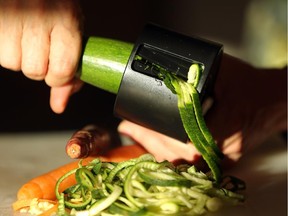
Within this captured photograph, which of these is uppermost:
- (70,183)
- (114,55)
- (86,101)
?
(114,55)

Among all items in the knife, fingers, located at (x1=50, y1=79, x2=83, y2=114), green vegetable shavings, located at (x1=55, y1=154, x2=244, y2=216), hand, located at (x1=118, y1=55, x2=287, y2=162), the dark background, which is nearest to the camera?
green vegetable shavings, located at (x1=55, y1=154, x2=244, y2=216)

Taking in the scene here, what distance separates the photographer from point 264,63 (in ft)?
8.04

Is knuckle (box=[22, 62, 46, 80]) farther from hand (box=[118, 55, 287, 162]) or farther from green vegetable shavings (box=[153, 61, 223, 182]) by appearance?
hand (box=[118, 55, 287, 162])

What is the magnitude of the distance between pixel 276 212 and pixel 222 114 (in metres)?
0.33

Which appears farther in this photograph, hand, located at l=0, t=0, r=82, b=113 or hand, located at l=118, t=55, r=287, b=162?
hand, located at l=118, t=55, r=287, b=162

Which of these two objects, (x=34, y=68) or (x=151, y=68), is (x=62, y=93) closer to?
(x=34, y=68)

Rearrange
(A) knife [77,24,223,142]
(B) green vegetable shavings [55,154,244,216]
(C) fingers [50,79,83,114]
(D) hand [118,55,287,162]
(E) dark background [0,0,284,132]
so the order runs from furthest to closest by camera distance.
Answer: (E) dark background [0,0,284,132] < (D) hand [118,55,287,162] < (C) fingers [50,79,83,114] < (A) knife [77,24,223,142] < (B) green vegetable shavings [55,154,244,216]

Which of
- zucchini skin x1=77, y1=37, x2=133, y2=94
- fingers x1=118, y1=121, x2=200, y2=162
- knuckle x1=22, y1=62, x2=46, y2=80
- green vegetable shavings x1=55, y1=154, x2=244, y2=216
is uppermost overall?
zucchini skin x1=77, y1=37, x2=133, y2=94

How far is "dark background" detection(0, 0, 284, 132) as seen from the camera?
178 centimetres

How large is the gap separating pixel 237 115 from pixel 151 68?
1.56 ft

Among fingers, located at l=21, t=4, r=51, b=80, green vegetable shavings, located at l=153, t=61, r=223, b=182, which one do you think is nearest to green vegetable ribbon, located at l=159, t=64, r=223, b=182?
green vegetable shavings, located at l=153, t=61, r=223, b=182

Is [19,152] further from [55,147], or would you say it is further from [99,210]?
[99,210]

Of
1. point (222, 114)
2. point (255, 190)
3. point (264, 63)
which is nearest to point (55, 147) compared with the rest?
point (222, 114)

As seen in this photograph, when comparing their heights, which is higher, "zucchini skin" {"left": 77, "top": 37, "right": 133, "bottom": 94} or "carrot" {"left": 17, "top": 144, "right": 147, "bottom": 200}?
"zucchini skin" {"left": 77, "top": 37, "right": 133, "bottom": 94}
